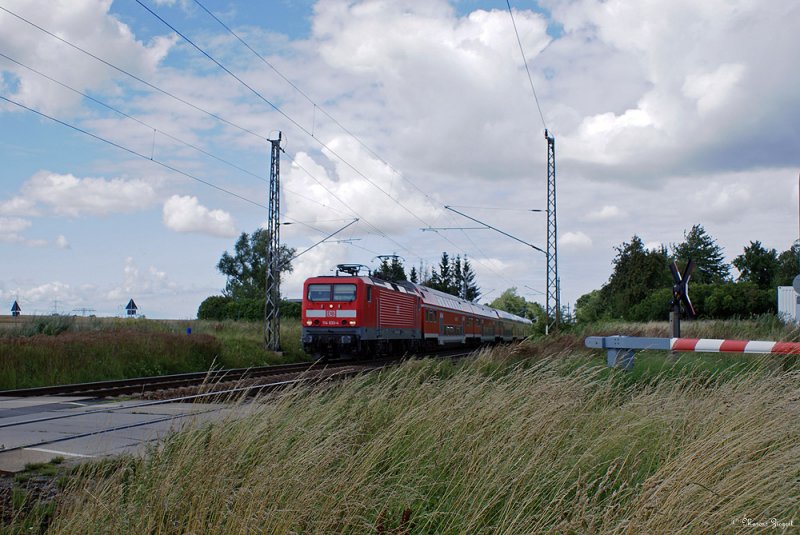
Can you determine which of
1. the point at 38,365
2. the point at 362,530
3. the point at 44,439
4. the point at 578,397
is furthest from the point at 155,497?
the point at 38,365

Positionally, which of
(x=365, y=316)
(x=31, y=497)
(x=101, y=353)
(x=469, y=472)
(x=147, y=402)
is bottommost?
(x=31, y=497)

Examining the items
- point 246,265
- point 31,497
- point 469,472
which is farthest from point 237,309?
point 469,472

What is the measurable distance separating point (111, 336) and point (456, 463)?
67.9ft

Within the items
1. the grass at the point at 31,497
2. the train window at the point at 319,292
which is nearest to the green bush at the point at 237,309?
the train window at the point at 319,292

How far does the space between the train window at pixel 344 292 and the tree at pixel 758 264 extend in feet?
240

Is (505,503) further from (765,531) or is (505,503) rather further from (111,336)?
(111,336)

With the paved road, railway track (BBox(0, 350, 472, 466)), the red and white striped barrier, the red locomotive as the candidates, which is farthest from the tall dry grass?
the red locomotive

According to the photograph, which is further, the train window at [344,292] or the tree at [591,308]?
the tree at [591,308]

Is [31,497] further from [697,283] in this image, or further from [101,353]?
[697,283]

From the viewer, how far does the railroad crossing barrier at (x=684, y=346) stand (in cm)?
927

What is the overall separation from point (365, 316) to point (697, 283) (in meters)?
52.6

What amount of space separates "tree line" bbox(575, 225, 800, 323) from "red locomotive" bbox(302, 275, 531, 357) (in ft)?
53.6

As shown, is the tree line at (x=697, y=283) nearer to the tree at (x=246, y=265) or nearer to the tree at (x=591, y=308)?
the tree at (x=591, y=308)

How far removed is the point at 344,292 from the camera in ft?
91.5
